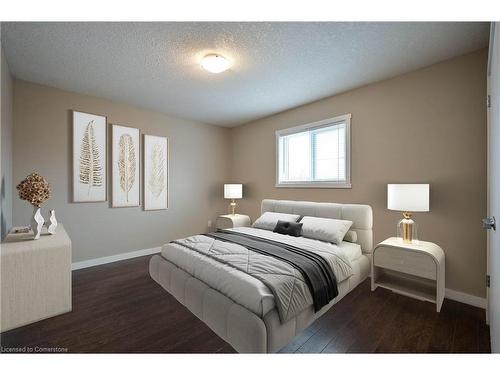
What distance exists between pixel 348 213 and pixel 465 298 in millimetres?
1372

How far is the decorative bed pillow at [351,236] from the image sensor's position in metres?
2.83

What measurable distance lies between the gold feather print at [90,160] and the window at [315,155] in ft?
9.64

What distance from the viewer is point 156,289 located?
8.49 feet

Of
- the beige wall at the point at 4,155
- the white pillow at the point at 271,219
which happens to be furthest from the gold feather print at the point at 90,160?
the white pillow at the point at 271,219

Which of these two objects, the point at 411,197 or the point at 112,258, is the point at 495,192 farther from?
the point at 112,258

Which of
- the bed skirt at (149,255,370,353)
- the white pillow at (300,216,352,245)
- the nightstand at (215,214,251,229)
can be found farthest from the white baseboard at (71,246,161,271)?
the white pillow at (300,216,352,245)

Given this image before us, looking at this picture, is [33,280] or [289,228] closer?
[33,280]

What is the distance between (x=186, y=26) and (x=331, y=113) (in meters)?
2.33

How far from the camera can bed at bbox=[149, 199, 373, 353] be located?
1426mm

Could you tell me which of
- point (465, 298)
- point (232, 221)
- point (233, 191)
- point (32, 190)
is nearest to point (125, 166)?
point (32, 190)

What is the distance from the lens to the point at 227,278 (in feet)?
5.59

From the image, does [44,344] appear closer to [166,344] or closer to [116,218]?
[166,344]

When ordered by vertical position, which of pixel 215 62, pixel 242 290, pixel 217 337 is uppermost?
pixel 215 62

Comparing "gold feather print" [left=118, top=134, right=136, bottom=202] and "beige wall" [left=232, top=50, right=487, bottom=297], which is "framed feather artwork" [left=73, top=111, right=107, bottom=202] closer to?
"gold feather print" [left=118, top=134, right=136, bottom=202]
